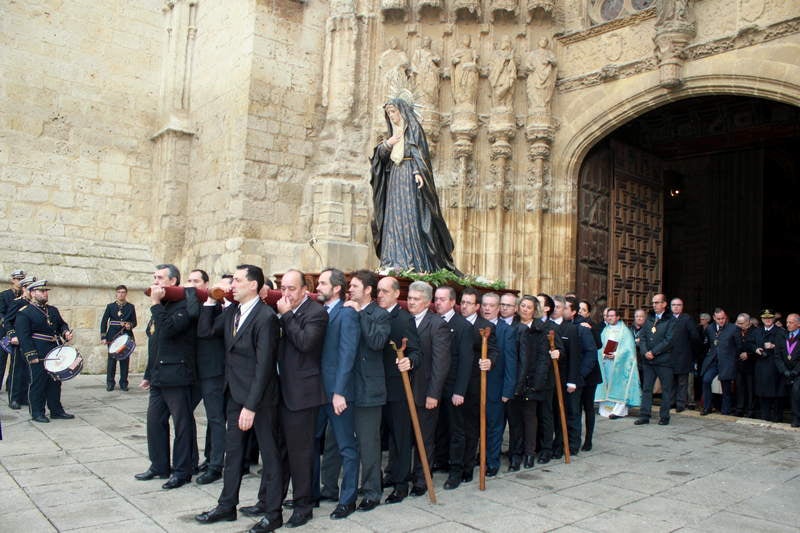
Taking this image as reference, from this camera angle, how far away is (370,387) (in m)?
4.57

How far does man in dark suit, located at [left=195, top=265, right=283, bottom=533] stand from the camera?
13.2ft

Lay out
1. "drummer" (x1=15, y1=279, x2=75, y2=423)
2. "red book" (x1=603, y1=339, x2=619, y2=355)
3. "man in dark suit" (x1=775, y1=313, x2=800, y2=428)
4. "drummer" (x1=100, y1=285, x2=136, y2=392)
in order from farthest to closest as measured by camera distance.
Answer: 1. "drummer" (x1=100, y1=285, x2=136, y2=392)
2. "red book" (x1=603, y1=339, x2=619, y2=355)
3. "man in dark suit" (x1=775, y1=313, x2=800, y2=428)
4. "drummer" (x1=15, y1=279, x2=75, y2=423)

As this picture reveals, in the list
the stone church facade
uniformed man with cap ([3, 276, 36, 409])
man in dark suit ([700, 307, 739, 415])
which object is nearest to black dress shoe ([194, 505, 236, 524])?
uniformed man with cap ([3, 276, 36, 409])

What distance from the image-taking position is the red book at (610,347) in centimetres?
892

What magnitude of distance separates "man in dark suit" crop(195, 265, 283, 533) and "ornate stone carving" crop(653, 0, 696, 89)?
27.0 feet

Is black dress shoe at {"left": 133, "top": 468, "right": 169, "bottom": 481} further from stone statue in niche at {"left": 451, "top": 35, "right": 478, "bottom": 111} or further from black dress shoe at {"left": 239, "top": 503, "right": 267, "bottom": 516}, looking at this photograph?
stone statue in niche at {"left": 451, "top": 35, "right": 478, "bottom": 111}

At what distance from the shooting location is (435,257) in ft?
22.2

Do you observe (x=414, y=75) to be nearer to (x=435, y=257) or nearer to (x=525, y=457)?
(x=435, y=257)

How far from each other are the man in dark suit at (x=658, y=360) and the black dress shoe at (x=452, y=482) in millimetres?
4092

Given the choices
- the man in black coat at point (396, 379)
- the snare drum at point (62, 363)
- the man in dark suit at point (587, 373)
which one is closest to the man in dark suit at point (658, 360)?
the man in dark suit at point (587, 373)

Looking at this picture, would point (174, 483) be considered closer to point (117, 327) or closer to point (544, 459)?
point (544, 459)

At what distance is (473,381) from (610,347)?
13.6 feet

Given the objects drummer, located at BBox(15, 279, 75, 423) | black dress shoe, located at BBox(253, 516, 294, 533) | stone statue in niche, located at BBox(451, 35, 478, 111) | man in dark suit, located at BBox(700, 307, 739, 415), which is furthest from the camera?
stone statue in niche, located at BBox(451, 35, 478, 111)

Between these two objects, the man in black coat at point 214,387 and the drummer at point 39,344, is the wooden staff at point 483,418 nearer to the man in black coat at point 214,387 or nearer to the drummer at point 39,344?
the man in black coat at point 214,387
